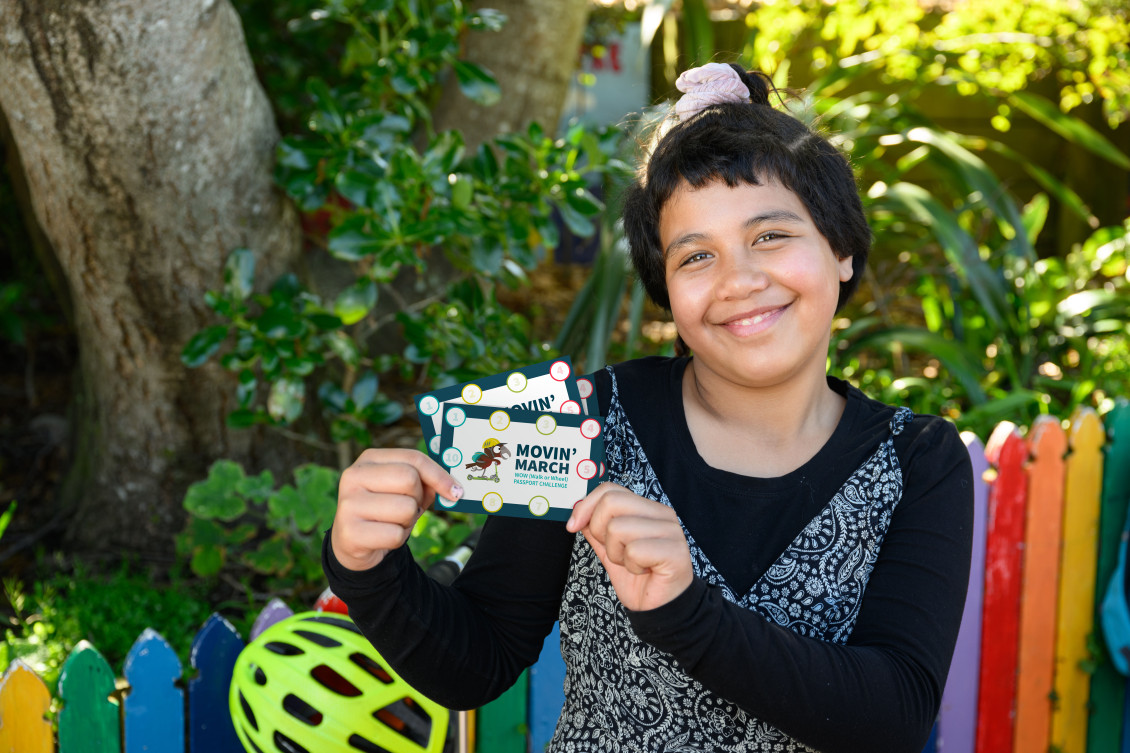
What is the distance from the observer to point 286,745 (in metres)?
1.58

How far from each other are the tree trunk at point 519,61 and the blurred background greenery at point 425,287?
0.10 feet

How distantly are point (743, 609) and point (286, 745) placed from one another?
884mm

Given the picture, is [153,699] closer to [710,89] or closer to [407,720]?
[407,720]

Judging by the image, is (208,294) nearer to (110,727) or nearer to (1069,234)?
(110,727)

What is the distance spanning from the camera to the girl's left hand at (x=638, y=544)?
107 centimetres

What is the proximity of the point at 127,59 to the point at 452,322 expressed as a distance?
990 millimetres

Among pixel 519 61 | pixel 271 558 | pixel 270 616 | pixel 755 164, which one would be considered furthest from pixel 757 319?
pixel 519 61

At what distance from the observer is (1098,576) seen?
2.35 meters

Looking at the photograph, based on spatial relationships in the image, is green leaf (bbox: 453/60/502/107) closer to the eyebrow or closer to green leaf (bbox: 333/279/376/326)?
green leaf (bbox: 333/279/376/326)

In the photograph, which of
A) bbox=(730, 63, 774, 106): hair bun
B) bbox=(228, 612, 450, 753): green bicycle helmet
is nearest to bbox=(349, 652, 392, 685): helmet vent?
bbox=(228, 612, 450, 753): green bicycle helmet

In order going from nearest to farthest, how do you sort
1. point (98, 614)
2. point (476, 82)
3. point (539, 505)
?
point (539, 505), point (98, 614), point (476, 82)

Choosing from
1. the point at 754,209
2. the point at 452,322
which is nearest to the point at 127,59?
the point at 452,322

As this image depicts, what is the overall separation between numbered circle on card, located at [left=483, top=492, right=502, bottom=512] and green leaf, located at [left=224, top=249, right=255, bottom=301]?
1334 millimetres

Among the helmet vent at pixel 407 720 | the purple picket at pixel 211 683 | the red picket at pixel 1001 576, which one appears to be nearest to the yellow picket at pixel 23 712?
the purple picket at pixel 211 683
